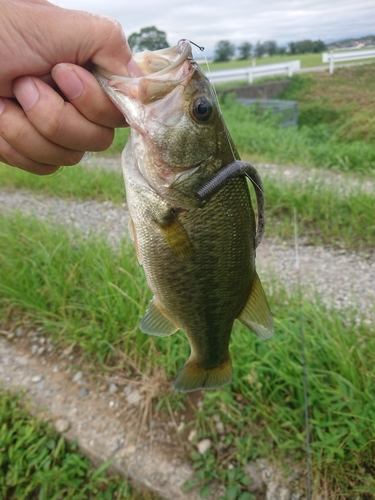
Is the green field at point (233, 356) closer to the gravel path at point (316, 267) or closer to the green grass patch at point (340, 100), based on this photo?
the gravel path at point (316, 267)

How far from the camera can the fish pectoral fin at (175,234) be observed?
1.38 meters

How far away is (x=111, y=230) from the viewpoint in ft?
16.0

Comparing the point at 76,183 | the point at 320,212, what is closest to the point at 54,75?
the point at 320,212

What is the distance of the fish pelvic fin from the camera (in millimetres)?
1644

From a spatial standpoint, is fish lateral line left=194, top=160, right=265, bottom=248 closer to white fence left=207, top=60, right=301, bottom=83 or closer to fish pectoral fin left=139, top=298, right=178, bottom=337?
fish pectoral fin left=139, top=298, right=178, bottom=337

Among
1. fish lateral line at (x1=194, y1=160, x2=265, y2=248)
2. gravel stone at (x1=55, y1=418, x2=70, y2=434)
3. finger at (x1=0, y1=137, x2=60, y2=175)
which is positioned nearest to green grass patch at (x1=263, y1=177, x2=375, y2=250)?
gravel stone at (x1=55, y1=418, x2=70, y2=434)

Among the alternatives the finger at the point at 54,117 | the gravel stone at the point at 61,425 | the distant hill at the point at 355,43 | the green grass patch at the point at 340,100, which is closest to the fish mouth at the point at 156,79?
the finger at the point at 54,117

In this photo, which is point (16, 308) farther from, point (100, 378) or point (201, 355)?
point (201, 355)

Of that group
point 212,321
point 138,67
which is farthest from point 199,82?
point 212,321

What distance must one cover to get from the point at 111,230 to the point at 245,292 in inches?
141

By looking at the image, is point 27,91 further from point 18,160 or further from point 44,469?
point 44,469

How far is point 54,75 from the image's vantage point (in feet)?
4.25

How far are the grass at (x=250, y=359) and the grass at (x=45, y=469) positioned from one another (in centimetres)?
52

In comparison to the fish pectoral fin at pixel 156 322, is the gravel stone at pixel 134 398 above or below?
below
